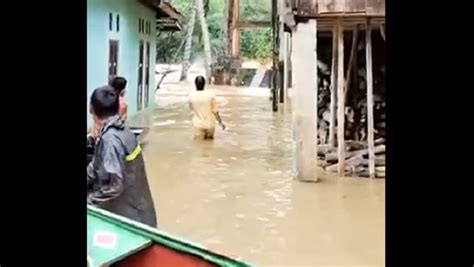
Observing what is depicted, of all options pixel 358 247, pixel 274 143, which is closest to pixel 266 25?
pixel 274 143

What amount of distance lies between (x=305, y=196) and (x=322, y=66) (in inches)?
174

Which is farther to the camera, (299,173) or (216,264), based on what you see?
(299,173)

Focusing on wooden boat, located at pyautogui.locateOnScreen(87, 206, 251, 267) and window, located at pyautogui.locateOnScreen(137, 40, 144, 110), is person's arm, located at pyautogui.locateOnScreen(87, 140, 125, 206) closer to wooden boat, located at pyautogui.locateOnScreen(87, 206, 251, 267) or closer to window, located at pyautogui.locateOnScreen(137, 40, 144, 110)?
wooden boat, located at pyautogui.locateOnScreen(87, 206, 251, 267)

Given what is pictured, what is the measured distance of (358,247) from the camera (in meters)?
6.11

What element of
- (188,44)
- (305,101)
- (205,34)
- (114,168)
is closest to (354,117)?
(305,101)

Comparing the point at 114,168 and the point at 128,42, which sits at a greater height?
the point at 128,42

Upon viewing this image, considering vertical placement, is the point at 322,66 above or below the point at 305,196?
above

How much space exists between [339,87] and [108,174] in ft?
19.4

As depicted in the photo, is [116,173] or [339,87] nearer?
[116,173]

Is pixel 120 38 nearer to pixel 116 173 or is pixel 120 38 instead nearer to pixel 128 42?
pixel 128 42

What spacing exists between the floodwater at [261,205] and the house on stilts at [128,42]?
1452 millimetres

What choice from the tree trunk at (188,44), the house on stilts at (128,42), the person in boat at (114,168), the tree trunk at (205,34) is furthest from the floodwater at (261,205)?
the tree trunk at (188,44)

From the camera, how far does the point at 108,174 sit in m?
3.89
